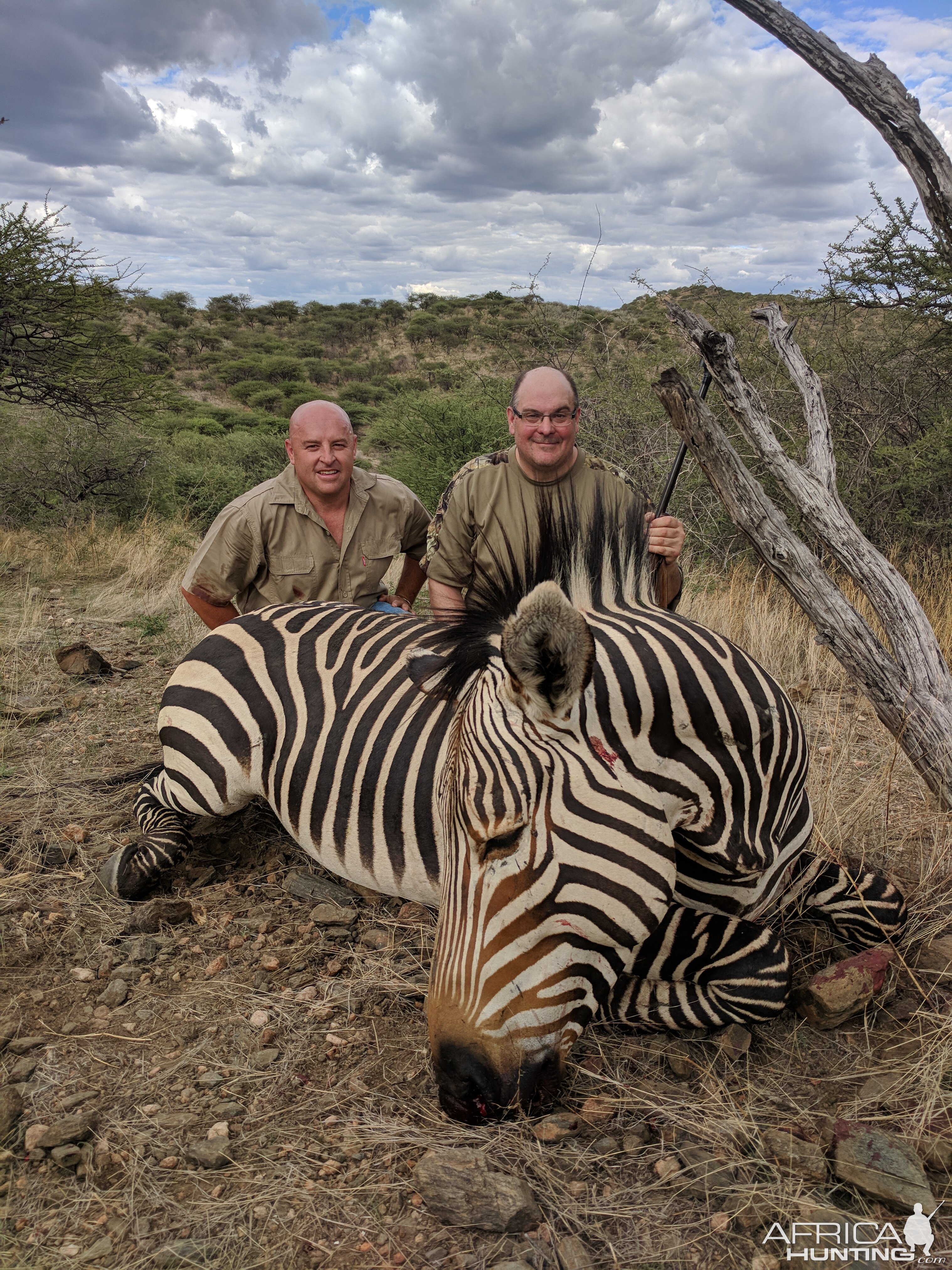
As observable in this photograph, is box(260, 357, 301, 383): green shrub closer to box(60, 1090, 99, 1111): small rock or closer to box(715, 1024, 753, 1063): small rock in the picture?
box(60, 1090, 99, 1111): small rock

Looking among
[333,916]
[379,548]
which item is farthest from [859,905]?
[379,548]

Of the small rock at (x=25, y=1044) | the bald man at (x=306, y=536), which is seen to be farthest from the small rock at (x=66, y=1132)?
the bald man at (x=306, y=536)

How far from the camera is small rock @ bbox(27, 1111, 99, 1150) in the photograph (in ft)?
7.06

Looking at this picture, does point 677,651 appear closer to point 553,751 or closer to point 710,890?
point 553,751

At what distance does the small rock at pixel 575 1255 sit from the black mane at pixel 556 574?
1360 mm

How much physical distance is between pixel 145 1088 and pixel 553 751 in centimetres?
174

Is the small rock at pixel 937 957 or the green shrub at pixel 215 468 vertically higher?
the green shrub at pixel 215 468

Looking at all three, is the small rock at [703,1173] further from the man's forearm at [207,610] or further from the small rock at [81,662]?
the small rock at [81,662]

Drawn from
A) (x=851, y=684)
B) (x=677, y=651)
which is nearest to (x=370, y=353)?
(x=851, y=684)

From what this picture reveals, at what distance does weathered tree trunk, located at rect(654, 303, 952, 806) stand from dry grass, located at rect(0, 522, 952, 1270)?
1.42 ft

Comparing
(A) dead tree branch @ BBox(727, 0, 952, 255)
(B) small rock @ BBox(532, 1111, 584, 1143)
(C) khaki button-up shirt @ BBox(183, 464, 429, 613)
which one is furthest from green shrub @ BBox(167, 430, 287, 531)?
(B) small rock @ BBox(532, 1111, 584, 1143)

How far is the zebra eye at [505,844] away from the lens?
72.6 inches

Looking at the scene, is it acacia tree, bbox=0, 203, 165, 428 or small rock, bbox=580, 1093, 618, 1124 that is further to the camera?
acacia tree, bbox=0, 203, 165, 428

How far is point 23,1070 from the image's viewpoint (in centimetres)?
245
